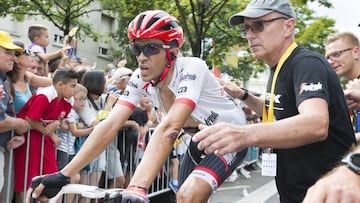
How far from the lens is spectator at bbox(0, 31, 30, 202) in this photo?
14.8 ft

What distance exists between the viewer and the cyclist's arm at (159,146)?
246 centimetres

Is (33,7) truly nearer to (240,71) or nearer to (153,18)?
(153,18)

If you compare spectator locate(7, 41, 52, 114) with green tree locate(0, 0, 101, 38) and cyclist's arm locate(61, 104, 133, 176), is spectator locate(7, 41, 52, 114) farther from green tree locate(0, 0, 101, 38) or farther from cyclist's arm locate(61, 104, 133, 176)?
green tree locate(0, 0, 101, 38)

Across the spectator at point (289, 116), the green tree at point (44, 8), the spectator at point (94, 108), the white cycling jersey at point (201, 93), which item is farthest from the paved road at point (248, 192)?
the green tree at point (44, 8)

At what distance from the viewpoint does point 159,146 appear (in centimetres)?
272

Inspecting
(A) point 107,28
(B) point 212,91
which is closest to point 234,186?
(B) point 212,91

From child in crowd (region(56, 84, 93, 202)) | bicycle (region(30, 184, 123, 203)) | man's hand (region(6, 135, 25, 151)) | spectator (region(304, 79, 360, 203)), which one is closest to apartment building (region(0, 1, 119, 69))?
child in crowd (region(56, 84, 93, 202))

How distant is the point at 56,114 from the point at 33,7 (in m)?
13.9

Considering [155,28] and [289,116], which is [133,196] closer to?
[289,116]

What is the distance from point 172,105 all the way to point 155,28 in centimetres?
59

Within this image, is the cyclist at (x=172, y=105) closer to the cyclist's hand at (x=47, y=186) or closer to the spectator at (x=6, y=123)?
the cyclist's hand at (x=47, y=186)

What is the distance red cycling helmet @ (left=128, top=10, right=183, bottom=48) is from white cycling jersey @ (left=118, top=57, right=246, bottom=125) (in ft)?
0.66

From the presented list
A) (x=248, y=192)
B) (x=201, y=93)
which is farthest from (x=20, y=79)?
(x=248, y=192)

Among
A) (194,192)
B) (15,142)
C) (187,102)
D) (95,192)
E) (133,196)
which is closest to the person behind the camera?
(133,196)
